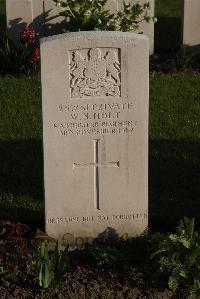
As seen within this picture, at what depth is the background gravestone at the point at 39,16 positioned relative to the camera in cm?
1045

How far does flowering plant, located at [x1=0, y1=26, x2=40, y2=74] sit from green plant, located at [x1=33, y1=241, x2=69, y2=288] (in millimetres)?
4714

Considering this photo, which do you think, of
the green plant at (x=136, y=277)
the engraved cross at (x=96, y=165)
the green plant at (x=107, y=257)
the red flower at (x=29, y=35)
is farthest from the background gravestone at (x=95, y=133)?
the red flower at (x=29, y=35)

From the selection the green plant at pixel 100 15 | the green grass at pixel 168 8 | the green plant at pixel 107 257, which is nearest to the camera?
the green plant at pixel 107 257

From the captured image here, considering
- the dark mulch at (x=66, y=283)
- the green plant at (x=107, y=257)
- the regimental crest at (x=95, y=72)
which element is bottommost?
the dark mulch at (x=66, y=283)

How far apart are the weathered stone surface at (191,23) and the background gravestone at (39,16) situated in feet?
A: 1.67

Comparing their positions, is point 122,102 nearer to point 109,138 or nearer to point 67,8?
point 109,138

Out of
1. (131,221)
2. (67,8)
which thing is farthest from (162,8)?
(131,221)

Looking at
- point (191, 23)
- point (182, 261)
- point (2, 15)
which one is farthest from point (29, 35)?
point (182, 261)

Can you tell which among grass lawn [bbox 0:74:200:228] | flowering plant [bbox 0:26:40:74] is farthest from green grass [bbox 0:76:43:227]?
flowering plant [bbox 0:26:40:74]

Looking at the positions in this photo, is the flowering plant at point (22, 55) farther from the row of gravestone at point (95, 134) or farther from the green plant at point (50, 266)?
the green plant at point (50, 266)

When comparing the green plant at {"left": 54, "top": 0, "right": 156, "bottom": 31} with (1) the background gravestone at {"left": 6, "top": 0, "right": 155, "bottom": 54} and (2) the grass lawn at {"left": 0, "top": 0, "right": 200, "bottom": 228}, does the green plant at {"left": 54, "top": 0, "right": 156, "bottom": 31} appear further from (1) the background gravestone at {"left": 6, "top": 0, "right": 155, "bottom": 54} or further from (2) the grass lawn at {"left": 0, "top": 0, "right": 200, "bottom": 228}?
(2) the grass lawn at {"left": 0, "top": 0, "right": 200, "bottom": 228}

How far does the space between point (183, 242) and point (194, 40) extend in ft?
18.6

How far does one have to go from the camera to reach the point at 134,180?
20.5 feet

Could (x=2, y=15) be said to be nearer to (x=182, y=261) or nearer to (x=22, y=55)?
(x=22, y=55)
